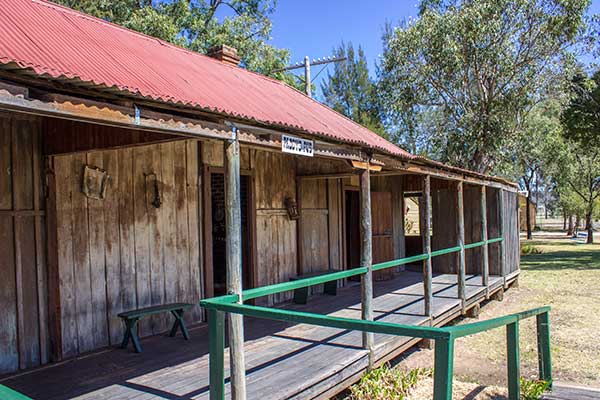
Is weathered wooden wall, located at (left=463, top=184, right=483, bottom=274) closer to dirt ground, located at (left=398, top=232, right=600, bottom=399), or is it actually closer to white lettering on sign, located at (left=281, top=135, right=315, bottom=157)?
dirt ground, located at (left=398, top=232, right=600, bottom=399)

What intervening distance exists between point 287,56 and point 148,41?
15.3 metres

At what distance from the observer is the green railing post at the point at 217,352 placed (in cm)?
331

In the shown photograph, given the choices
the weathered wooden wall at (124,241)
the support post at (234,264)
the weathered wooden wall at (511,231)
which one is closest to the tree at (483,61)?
the weathered wooden wall at (511,231)

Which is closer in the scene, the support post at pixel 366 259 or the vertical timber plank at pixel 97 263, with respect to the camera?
the vertical timber plank at pixel 97 263

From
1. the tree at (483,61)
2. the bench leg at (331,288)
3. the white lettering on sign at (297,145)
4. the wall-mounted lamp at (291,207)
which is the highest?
the tree at (483,61)

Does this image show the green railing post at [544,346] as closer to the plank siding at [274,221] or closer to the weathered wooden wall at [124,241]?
the plank siding at [274,221]

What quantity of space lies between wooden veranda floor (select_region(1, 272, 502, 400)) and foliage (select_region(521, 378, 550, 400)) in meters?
1.53

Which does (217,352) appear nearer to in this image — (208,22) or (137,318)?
(137,318)

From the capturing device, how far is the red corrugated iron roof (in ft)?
10.3

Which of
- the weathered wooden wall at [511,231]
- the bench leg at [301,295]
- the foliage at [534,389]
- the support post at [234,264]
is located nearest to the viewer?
the support post at [234,264]

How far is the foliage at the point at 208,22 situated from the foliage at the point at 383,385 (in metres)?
13.6

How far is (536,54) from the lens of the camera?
1599 centimetres

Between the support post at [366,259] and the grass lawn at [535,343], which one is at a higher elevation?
the support post at [366,259]

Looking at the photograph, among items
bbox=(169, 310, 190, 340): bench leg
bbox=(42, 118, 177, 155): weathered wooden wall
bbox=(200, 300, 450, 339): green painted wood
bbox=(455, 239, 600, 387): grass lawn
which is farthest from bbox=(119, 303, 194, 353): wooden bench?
bbox=(455, 239, 600, 387): grass lawn
